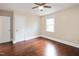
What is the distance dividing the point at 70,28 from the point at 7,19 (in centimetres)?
173

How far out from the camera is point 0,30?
1793 mm

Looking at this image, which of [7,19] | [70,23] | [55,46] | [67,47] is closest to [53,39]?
[55,46]

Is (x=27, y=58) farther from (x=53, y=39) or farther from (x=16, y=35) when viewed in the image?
(x=53, y=39)

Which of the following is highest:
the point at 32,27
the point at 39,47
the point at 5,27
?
the point at 5,27

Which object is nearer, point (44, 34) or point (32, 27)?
point (44, 34)

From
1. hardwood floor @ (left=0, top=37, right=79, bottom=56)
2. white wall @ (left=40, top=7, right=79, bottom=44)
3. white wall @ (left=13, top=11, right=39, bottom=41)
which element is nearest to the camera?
hardwood floor @ (left=0, top=37, right=79, bottom=56)

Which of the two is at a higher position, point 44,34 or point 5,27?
point 5,27

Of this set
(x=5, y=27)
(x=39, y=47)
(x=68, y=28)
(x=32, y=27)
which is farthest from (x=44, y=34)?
(x=5, y=27)

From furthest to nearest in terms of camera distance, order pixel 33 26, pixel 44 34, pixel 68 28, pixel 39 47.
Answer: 1. pixel 33 26
2. pixel 44 34
3. pixel 68 28
4. pixel 39 47

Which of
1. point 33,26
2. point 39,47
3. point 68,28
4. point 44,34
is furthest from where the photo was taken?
point 33,26

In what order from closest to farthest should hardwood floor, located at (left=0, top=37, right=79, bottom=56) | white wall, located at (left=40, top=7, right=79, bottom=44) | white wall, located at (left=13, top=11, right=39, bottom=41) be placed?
1. hardwood floor, located at (left=0, top=37, right=79, bottom=56)
2. white wall, located at (left=40, top=7, right=79, bottom=44)
3. white wall, located at (left=13, top=11, right=39, bottom=41)

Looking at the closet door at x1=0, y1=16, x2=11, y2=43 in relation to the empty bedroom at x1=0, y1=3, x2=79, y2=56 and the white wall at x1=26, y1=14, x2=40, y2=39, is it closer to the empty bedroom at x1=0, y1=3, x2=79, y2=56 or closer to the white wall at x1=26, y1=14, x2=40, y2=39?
the empty bedroom at x1=0, y1=3, x2=79, y2=56

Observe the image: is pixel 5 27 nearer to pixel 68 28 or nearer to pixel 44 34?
pixel 44 34

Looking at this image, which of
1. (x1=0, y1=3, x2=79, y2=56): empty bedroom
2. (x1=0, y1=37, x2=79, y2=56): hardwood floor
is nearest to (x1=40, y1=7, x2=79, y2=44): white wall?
(x1=0, y1=3, x2=79, y2=56): empty bedroom
